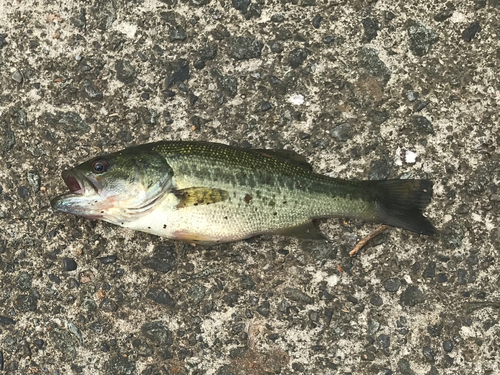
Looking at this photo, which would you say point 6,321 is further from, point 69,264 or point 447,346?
point 447,346

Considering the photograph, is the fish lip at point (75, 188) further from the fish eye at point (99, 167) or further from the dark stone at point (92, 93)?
the dark stone at point (92, 93)

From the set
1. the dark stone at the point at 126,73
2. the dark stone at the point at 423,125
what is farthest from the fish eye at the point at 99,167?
the dark stone at the point at 423,125

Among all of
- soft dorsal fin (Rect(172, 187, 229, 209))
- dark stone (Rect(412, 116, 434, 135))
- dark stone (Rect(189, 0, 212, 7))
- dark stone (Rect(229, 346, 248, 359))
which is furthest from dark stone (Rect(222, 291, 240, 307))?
dark stone (Rect(189, 0, 212, 7))

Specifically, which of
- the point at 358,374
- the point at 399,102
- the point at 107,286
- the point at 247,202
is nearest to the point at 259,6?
the point at 399,102

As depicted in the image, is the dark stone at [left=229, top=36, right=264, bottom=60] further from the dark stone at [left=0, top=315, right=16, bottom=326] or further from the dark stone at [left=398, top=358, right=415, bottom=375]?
the dark stone at [left=0, top=315, right=16, bottom=326]

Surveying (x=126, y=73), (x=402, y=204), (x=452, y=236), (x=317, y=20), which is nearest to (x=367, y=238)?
(x=402, y=204)

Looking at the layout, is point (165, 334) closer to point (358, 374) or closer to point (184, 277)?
point (184, 277)
